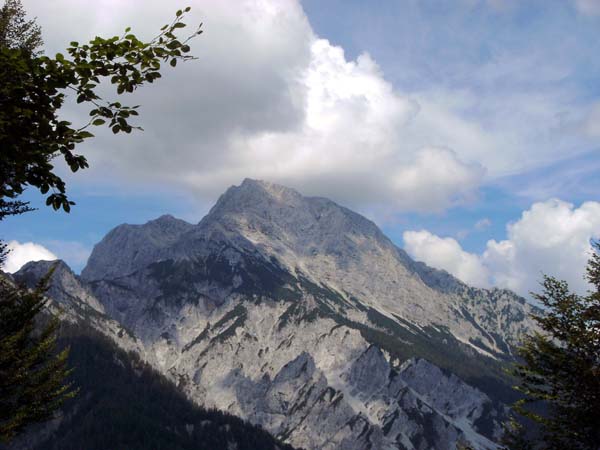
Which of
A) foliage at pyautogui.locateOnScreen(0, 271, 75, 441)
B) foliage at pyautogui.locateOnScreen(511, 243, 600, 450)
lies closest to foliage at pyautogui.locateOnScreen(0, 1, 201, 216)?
foliage at pyautogui.locateOnScreen(0, 271, 75, 441)

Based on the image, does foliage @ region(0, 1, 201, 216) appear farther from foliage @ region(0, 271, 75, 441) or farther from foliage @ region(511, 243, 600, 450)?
foliage @ region(511, 243, 600, 450)

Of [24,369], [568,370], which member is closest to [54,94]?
[24,369]

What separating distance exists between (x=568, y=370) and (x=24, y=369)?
2129 cm

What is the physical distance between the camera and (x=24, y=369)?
18.4 meters

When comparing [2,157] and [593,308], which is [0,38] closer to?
[2,157]

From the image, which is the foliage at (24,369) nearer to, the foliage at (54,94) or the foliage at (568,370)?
the foliage at (54,94)

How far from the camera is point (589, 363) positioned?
80.5ft

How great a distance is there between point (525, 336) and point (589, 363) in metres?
3.57

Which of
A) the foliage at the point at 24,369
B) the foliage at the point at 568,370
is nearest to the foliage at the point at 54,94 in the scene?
the foliage at the point at 24,369

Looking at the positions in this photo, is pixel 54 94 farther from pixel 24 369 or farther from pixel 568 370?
pixel 568 370

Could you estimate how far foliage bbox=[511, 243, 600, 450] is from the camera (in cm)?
2394

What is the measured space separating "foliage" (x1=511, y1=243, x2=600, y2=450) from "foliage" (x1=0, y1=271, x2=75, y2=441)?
18.4 m

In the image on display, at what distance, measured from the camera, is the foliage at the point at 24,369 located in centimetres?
1758

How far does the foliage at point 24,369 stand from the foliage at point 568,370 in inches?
726
